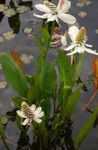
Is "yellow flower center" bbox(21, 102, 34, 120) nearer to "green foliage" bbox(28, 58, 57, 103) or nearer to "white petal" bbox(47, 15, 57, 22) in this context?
"green foliage" bbox(28, 58, 57, 103)

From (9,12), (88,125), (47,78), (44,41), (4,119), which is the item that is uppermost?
(44,41)

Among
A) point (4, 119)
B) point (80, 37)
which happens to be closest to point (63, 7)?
point (80, 37)

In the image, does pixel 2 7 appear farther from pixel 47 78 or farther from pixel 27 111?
pixel 27 111

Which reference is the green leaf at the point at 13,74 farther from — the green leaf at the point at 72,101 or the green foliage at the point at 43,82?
the green leaf at the point at 72,101

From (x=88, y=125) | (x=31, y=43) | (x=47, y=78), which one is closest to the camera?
(x=88, y=125)

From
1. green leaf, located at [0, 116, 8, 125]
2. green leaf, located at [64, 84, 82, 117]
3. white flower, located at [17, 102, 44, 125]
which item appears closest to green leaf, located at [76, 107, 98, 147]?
green leaf, located at [64, 84, 82, 117]

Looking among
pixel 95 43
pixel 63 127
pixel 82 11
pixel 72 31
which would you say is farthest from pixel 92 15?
pixel 72 31

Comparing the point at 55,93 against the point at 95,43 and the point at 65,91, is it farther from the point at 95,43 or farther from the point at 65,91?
the point at 95,43
